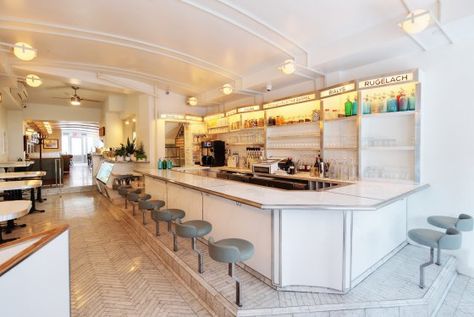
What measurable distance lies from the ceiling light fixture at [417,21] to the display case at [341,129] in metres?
1.27

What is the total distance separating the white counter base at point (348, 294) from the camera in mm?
2068

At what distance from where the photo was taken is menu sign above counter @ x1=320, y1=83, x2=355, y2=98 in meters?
3.71

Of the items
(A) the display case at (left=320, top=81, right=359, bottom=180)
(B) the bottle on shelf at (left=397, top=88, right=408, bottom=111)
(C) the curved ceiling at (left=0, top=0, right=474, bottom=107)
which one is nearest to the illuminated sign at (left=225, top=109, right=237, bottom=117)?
(C) the curved ceiling at (left=0, top=0, right=474, bottom=107)

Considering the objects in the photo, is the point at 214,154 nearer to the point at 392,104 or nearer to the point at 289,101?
the point at 289,101

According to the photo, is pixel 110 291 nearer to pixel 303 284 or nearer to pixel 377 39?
pixel 303 284

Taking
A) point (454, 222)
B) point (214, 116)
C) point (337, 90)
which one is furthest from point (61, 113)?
point (454, 222)

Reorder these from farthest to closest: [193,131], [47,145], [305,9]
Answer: [47,145], [193,131], [305,9]

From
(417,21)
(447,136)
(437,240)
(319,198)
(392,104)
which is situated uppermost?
(417,21)

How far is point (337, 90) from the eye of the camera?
3.89 meters

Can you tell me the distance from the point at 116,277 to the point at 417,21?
434cm

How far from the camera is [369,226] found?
2594 mm

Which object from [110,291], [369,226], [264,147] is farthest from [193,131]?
[369,226]

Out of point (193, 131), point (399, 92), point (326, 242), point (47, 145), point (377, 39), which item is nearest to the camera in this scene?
point (326, 242)

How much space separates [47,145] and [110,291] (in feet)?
65.7
